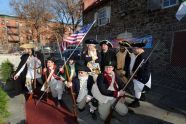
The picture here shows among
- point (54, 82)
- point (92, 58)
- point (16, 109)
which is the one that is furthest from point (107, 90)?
point (16, 109)

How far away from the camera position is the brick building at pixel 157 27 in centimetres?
949

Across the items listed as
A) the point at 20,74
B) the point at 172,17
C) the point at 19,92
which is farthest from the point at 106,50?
the point at 172,17

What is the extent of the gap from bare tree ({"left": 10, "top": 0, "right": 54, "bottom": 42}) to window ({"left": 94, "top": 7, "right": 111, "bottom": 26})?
61.4 ft

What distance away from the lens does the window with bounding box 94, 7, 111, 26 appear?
15.3 meters

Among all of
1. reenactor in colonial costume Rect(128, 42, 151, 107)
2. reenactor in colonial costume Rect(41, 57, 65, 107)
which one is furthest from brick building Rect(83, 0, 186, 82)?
reenactor in colonial costume Rect(41, 57, 65, 107)

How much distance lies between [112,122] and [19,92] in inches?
181

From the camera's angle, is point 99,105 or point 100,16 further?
point 100,16

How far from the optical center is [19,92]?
790cm

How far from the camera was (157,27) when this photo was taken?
11.0 metres

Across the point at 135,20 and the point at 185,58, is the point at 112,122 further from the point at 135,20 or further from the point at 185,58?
the point at 135,20

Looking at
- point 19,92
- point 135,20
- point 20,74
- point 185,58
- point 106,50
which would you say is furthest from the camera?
point 135,20

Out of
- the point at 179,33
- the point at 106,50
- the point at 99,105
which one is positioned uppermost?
the point at 179,33

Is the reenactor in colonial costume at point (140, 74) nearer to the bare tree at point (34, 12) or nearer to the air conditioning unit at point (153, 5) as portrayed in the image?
the air conditioning unit at point (153, 5)

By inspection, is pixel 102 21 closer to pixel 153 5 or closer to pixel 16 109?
pixel 153 5
